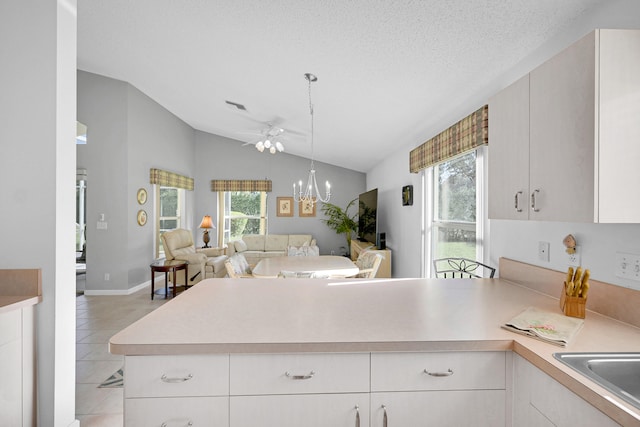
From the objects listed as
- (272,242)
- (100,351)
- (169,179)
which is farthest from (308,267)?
(169,179)

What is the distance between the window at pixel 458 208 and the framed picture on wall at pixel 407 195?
543 mm

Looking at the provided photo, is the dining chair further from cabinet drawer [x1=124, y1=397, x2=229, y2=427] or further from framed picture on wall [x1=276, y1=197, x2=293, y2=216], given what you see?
framed picture on wall [x1=276, y1=197, x2=293, y2=216]

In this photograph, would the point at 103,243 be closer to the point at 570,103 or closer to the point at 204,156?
the point at 204,156

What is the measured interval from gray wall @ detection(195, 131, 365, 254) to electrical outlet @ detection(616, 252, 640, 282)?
266 inches

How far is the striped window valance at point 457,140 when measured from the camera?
230 centimetres

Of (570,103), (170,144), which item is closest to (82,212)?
(170,144)

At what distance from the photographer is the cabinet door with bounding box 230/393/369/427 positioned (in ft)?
3.44

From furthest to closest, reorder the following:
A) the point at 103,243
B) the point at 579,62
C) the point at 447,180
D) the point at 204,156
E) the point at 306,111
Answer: the point at 204,156
the point at 103,243
the point at 306,111
the point at 447,180
the point at 579,62

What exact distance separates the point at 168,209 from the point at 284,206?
2.56m

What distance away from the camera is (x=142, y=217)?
18.4 ft

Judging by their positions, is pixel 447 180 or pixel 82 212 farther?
pixel 82 212

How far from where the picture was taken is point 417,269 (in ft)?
13.7

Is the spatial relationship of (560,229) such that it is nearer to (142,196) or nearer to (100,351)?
(100,351)

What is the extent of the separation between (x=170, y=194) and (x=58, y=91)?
5.34 meters
